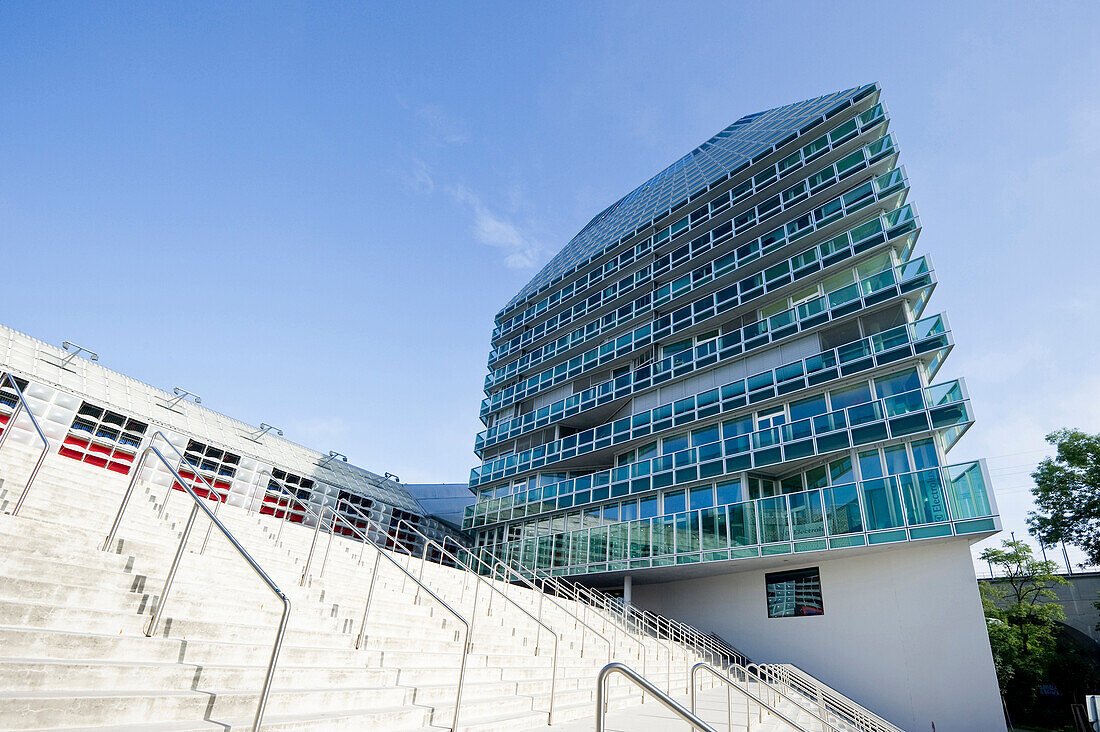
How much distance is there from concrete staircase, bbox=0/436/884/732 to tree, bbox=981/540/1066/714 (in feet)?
76.3

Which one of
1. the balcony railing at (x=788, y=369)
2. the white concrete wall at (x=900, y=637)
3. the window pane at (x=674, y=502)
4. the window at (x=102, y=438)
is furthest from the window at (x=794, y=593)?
the window at (x=102, y=438)

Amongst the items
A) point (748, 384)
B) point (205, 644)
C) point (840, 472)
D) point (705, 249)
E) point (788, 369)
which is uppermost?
point (705, 249)

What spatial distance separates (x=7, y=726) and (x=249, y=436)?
26.3 meters

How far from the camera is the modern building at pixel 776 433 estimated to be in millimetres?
15398

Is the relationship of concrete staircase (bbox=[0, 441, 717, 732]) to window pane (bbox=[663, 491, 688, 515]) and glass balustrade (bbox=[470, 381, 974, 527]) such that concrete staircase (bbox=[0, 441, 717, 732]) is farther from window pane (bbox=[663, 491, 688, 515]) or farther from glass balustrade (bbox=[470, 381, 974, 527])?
window pane (bbox=[663, 491, 688, 515])

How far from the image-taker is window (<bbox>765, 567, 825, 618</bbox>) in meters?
17.8

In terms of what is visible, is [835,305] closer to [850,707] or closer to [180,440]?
[850,707]

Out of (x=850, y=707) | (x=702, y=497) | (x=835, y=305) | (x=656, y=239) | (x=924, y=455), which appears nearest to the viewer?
(x=850, y=707)

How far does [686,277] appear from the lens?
90.4 feet

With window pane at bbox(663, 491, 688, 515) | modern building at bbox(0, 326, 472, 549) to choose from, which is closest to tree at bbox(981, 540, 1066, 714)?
window pane at bbox(663, 491, 688, 515)

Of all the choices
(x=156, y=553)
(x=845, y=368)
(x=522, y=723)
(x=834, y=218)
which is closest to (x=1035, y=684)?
(x=845, y=368)

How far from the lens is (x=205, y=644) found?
418 centimetres

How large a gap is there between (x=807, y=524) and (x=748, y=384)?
5.96 m

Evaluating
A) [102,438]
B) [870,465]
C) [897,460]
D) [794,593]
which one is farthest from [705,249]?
[102,438]
